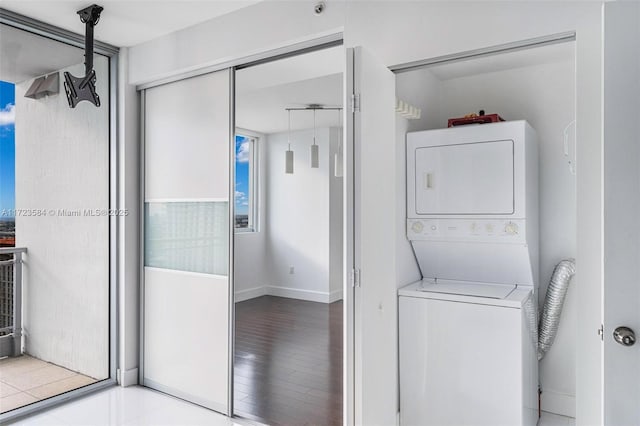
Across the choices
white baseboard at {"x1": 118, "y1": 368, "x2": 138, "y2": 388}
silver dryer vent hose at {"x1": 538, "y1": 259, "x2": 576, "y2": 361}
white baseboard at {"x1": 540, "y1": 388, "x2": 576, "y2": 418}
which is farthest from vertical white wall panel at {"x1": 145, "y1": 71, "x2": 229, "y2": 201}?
white baseboard at {"x1": 540, "y1": 388, "x2": 576, "y2": 418}

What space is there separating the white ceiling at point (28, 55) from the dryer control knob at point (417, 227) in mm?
2484

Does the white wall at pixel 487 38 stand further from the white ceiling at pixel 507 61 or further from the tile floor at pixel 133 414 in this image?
the tile floor at pixel 133 414

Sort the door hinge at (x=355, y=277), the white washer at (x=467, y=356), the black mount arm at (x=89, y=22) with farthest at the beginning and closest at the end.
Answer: the black mount arm at (x=89, y=22) → the white washer at (x=467, y=356) → the door hinge at (x=355, y=277)

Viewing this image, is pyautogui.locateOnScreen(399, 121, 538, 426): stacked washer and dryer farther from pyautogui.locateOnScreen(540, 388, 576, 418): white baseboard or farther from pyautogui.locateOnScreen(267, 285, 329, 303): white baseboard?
pyautogui.locateOnScreen(267, 285, 329, 303): white baseboard

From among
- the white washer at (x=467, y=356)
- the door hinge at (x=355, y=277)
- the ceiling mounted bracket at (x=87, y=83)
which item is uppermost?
the ceiling mounted bracket at (x=87, y=83)

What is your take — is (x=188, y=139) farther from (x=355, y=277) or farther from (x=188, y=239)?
Result: (x=355, y=277)

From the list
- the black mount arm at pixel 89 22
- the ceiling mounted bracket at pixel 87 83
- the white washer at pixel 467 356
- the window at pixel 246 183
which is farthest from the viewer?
the window at pixel 246 183

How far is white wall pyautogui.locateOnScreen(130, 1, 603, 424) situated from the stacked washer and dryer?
29 centimetres

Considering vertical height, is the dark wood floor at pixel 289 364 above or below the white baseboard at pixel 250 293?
below

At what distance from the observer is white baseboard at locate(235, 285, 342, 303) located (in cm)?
611

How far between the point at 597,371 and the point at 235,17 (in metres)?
2.56

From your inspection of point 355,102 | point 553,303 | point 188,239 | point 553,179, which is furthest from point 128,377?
point 553,179

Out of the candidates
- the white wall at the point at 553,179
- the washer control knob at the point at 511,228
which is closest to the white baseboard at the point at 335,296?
the white wall at the point at 553,179

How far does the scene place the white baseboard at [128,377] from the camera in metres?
3.21
